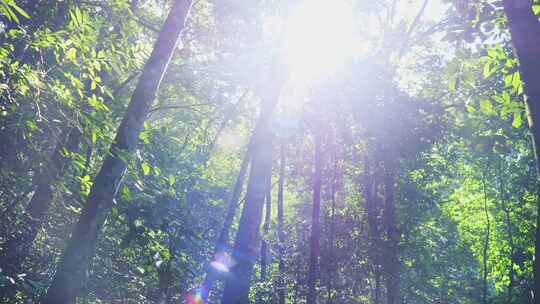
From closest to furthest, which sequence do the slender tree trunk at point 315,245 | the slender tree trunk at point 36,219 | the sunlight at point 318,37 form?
1. the slender tree trunk at point 36,219
2. the sunlight at point 318,37
3. the slender tree trunk at point 315,245

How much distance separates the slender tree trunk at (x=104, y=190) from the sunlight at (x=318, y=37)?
17.1 ft

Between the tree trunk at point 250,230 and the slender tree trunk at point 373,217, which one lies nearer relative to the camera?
the tree trunk at point 250,230

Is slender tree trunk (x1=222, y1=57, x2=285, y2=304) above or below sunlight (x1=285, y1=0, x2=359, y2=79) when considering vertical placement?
below

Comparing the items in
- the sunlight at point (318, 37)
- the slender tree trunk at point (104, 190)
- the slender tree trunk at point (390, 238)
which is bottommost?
the slender tree trunk at point (104, 190)

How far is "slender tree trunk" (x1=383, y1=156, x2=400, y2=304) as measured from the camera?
13086 millimetres

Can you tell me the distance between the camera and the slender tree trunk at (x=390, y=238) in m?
13.1

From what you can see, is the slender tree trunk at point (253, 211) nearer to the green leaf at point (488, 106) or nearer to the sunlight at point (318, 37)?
the sunlight at point (318, 37)

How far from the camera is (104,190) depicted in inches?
205

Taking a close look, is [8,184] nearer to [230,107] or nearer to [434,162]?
[230,107]

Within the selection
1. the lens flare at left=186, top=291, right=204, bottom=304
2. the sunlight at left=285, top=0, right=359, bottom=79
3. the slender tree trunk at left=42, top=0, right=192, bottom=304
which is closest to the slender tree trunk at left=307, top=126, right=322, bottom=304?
the sunlight at left=285, top=0, right=359, bottom=79

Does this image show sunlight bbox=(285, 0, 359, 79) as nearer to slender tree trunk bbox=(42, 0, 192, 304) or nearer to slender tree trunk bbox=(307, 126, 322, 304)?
slender tree trunk bbox=(307, 126, 322, 304)

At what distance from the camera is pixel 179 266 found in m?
7.20

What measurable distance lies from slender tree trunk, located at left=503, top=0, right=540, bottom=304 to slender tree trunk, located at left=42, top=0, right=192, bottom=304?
382cm

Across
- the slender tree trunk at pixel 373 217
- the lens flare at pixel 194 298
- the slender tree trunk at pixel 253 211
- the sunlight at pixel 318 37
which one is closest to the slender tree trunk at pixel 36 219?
the slender tree trunk at pixel 253 211
